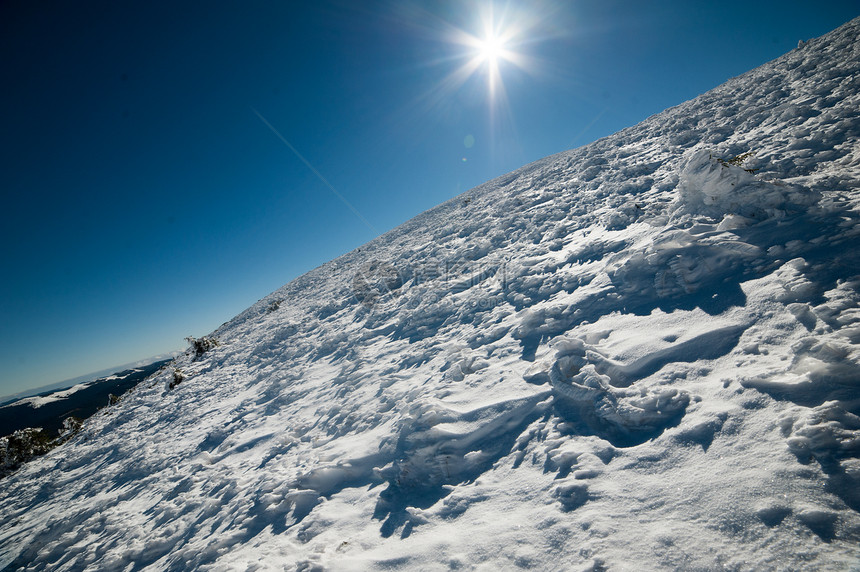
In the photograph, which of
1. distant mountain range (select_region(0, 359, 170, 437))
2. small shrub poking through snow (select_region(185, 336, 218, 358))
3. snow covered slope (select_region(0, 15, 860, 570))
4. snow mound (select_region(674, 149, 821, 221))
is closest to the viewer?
snow covered slope (select_region(0, 15, 860, 570))

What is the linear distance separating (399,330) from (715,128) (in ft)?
35.0

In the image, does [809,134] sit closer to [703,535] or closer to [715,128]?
[715,128]

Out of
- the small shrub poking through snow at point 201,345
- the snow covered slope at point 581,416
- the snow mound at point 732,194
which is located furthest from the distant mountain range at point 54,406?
the snow mound at point 732,194

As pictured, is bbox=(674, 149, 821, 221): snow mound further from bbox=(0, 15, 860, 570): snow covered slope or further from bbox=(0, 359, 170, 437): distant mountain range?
bbox=(0, 359, 170, 437): distant mountain range

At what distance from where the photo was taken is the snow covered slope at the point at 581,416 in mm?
2293

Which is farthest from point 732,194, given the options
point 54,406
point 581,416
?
point 54,406

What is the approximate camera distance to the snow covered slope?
7.52ft

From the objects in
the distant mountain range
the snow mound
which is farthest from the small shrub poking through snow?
the snow mound

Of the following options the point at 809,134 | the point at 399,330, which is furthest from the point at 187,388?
the point at 809,134

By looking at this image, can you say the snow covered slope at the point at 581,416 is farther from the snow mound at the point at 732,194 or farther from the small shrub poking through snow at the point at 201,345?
the small shrub poking through snow at the point at 201,345

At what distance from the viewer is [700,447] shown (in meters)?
2.58

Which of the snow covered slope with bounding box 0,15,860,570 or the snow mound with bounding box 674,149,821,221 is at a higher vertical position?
the snow mound with bounding box 674,149,821,221

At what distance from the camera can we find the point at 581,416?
3416 millimetres

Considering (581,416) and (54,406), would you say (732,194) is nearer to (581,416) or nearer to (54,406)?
(581,416)
